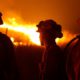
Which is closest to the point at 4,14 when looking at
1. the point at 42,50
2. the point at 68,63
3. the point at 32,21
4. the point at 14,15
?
the point at 14,15

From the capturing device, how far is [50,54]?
421 centimetres

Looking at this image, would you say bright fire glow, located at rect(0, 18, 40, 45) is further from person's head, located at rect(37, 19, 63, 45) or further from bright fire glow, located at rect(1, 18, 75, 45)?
person's head, located at rect(37, 19, 63, 45)

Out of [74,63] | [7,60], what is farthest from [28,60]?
[74,63]

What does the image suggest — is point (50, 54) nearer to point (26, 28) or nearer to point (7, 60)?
point (7, 60)

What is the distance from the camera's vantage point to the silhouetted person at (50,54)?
422cm

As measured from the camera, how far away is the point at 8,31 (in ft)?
15.4

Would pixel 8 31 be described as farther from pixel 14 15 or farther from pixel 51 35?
pixel 51 35

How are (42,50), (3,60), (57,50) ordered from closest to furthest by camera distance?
(3,60), (57,50), (42,50)

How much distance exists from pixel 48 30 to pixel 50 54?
35cm

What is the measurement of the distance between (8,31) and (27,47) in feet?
1.25

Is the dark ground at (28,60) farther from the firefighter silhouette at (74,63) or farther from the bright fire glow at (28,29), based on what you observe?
the firefighter silhouette at (74,63)

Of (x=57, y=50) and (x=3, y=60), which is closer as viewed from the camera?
(x=3, y=60)

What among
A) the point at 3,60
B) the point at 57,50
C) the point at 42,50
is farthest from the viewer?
the point at 42,50

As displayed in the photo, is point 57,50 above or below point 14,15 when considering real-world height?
below
